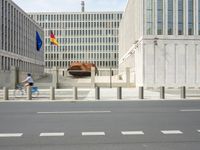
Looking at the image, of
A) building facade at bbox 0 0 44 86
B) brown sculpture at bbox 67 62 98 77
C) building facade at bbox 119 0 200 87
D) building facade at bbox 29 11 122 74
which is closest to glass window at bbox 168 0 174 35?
building facade at bbox 119 0 200 87

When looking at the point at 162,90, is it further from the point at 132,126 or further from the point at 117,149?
the point at 117,149

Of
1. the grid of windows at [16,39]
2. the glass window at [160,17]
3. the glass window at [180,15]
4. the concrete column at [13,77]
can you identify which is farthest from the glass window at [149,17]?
the grid of windows at [16,39]

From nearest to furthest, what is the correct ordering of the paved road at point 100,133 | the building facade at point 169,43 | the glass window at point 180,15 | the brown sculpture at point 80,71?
the paved road at point 100,133, the building facade at point 169,43, the glass window at point 180,15, the brown sculpture at point 80,71

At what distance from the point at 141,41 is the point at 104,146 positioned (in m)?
35.9

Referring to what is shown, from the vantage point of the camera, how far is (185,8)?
42250 mm

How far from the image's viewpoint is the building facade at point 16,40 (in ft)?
198

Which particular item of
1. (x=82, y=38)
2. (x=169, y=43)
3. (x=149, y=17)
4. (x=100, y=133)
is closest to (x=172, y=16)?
(x=149, y=17)

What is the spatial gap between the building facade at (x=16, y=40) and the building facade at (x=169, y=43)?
2464 centimetres

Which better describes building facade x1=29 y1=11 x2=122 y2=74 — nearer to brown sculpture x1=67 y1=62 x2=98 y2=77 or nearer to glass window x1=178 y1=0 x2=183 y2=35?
brown sculpture x1=67 y1=62 x2=98 y2=77

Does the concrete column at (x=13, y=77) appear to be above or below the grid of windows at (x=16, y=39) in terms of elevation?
below

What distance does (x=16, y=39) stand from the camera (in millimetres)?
69812

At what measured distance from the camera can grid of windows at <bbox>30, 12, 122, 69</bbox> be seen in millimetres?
124188

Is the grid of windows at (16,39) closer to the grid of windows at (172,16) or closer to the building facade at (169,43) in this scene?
the building facade at (169,43)

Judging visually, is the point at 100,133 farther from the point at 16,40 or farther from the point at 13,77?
the point at 16,40
